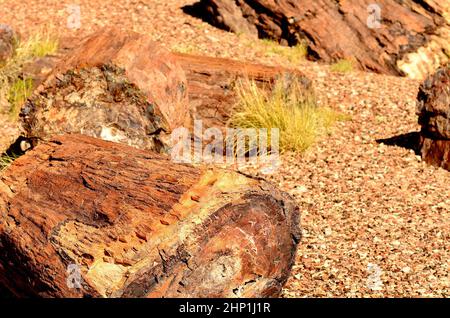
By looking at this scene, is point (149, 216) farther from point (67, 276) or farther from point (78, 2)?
point (78, 2)

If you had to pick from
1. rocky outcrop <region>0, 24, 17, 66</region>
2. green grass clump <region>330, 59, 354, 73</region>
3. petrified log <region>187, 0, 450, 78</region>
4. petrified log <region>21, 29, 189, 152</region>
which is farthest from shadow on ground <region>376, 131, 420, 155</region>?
rocky outcrop <region>0, 24, 17, 66</region>

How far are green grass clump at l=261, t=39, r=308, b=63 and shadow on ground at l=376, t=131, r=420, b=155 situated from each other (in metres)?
2.19

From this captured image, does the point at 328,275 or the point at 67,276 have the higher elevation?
the point at 67,276

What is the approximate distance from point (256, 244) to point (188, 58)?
3.90 m

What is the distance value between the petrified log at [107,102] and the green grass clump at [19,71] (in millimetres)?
1711

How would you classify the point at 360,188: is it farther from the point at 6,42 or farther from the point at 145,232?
the point at 6,42

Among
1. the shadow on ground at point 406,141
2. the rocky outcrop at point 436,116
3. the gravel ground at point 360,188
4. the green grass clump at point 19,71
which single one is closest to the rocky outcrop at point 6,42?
the green grass clump at point 19,71

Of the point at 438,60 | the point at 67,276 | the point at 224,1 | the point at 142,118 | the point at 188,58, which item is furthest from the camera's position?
the point at 224,1

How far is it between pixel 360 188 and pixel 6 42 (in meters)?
4.30

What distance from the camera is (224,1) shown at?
10594mm

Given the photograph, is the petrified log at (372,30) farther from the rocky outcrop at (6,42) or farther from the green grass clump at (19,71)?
the rocky outcrop at (6,42)

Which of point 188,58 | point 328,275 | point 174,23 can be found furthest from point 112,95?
point 174,23

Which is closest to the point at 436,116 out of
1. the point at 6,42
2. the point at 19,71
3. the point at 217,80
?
the point at 217,80
